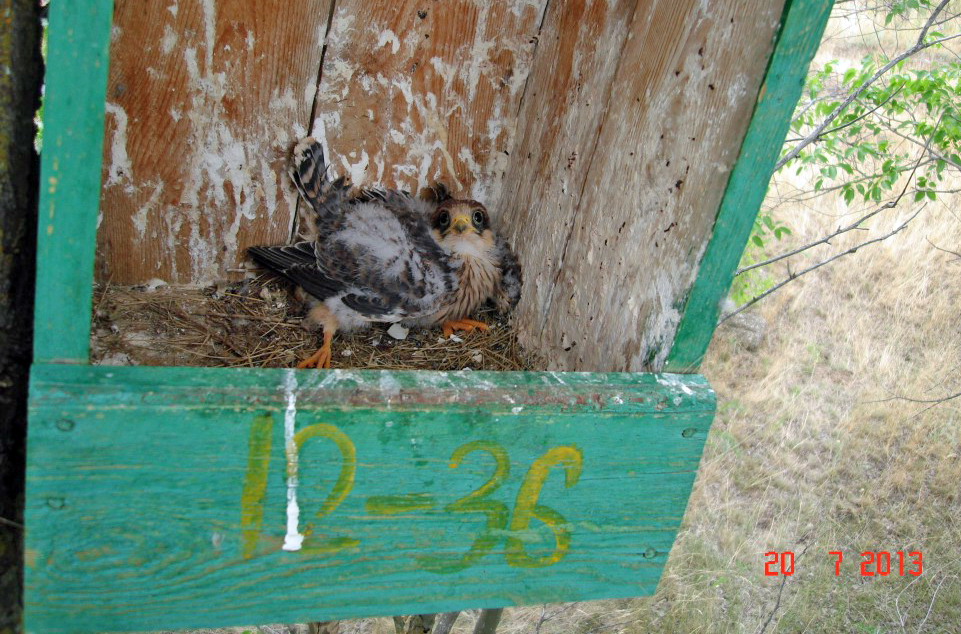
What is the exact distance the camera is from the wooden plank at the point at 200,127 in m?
2.03

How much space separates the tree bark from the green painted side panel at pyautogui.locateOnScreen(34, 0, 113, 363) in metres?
0.21

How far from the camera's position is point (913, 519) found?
4117 mm

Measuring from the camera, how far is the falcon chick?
229 centimetres

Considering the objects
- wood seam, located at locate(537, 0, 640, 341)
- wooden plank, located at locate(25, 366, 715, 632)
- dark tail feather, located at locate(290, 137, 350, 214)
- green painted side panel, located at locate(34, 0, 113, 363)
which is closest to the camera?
green painted side panel, located at locate(34, 0, 113, 363)

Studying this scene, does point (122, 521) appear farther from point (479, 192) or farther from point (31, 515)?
point (479, 192)

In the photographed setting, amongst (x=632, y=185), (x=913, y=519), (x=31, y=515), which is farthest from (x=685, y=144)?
Result: (x=913, y=519)

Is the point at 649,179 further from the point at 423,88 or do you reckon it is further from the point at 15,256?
the point at 15,256

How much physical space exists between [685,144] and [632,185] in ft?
0.73

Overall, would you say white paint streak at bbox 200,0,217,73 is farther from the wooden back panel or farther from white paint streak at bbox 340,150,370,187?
white paint streak at bbox 340,150,370,187

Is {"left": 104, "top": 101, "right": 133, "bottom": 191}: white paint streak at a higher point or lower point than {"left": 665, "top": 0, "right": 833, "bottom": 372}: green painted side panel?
lower

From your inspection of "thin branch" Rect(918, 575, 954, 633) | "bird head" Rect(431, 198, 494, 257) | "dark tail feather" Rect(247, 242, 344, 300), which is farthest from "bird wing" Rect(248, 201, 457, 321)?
"thin branch" Rect(918, 575, 954, 633)

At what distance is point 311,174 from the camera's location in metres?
2.29

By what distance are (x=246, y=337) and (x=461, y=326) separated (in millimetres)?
728
